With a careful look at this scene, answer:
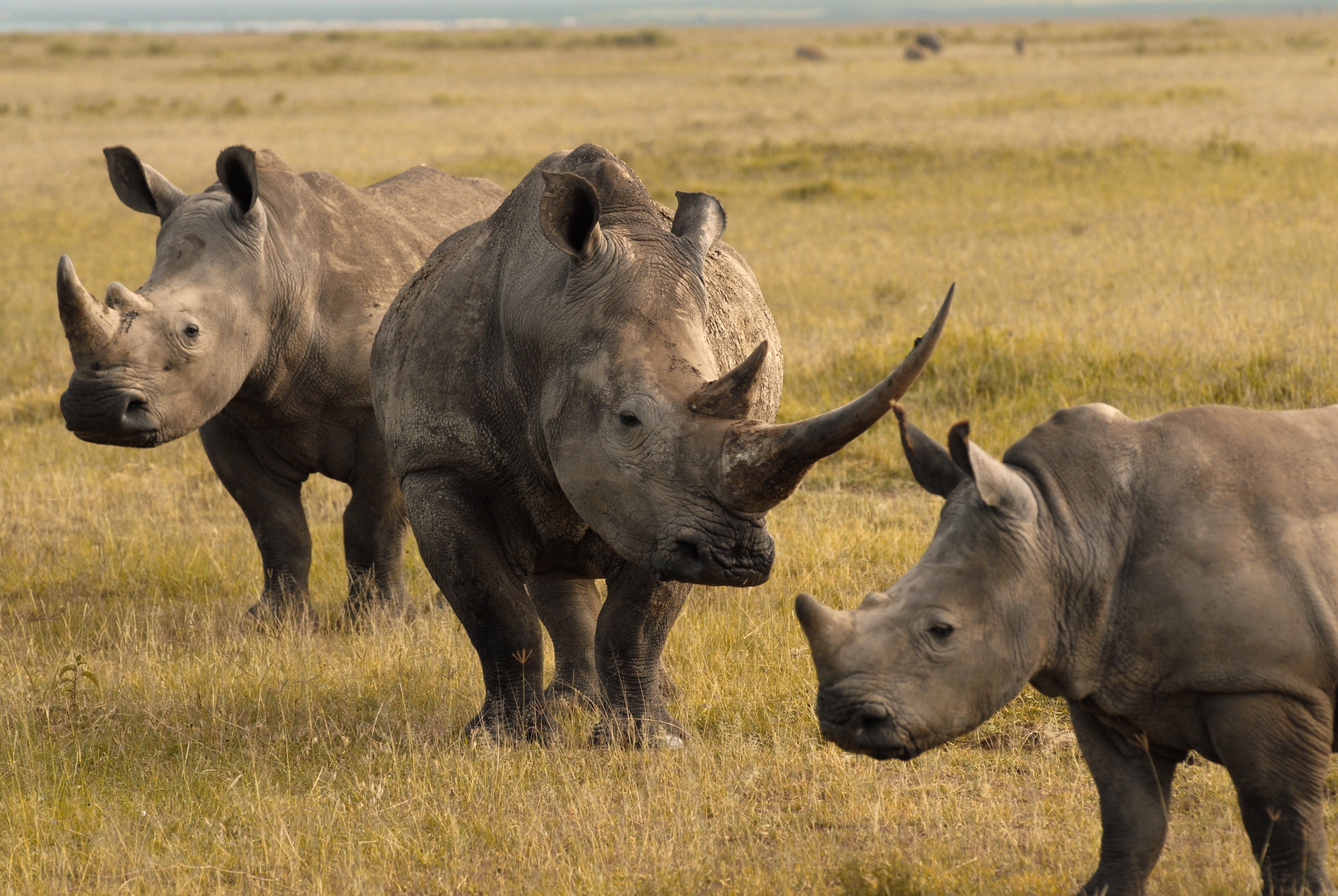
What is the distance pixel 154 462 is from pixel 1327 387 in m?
7.19

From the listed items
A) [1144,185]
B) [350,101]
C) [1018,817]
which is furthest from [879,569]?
[350,101]

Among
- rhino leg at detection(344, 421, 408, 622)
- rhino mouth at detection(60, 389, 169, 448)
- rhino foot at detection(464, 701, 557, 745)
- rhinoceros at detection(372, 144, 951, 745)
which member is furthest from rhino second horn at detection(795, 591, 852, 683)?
rhino leg at detection(344, 421, 408, 622)

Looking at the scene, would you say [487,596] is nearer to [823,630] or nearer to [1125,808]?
[823,630]

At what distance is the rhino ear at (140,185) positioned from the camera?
251 inches

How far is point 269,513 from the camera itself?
687cm

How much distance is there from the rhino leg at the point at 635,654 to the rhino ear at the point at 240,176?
7.90 ft

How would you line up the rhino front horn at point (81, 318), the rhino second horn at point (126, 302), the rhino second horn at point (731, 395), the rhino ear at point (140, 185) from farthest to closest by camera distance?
the rhino ear at point (140, 185), the rhino second horn at point (126, 302), the rhino front horn at point (81, 318), the rhino second horn at point (731, 395)

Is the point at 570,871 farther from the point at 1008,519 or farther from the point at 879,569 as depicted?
the point at 879,569

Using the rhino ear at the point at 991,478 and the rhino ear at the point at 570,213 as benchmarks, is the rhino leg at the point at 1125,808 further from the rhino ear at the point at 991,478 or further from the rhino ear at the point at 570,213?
the rhino ear at the point at 570,213

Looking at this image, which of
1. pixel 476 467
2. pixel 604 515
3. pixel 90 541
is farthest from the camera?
pixel 90 541

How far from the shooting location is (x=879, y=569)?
6734 mm

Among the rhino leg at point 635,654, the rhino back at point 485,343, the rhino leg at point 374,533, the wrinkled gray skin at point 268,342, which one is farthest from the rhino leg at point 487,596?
the rhino leg at point 374,533

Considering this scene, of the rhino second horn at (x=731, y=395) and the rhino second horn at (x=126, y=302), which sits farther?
the rhino second horn at (x=126, y=302)

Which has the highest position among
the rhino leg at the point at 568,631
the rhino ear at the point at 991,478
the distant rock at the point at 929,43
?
the rhino ear at the point at 991,478
